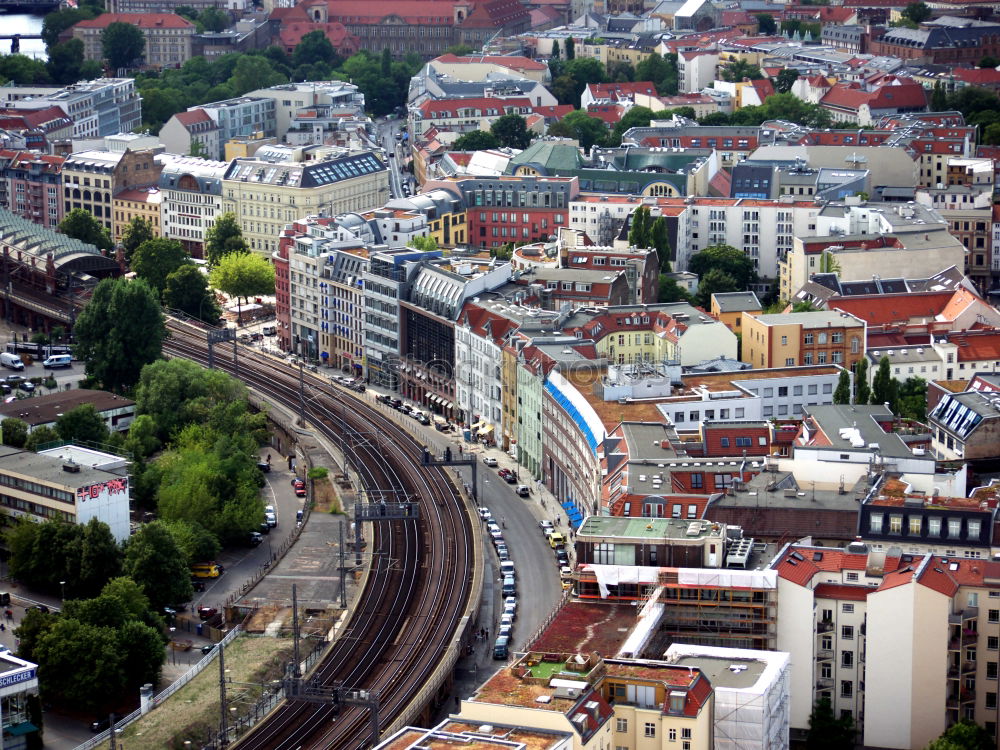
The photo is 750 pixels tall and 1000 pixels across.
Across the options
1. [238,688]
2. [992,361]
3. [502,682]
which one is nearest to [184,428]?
[238,688]

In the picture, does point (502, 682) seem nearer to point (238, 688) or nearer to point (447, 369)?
point (238, 688)

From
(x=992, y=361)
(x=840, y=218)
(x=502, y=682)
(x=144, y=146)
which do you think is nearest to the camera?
(x=502, y=682)

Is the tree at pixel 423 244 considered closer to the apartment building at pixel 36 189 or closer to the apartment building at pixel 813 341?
the apartment building at pixel 813 341

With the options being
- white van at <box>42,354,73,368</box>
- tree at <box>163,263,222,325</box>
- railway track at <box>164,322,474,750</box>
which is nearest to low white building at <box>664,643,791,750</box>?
railway track at <box>164,322,474,750</box>

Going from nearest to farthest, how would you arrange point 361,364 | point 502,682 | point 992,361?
point 502,682 < point 992,361 < point 361,364

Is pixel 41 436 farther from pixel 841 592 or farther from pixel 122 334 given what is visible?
pixel 841 592

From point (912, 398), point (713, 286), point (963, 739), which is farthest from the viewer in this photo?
point (713, 286)

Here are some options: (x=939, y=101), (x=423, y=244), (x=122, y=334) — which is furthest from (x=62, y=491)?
(x=939, y=101)
